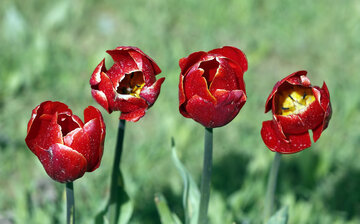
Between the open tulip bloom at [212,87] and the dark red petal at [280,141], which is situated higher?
the open tulip bloom at [212,87]

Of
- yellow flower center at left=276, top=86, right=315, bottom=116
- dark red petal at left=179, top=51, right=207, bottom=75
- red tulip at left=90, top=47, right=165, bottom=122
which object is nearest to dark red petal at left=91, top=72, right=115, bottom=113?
red tulip at left=90, top=47, right=165, bottom=122

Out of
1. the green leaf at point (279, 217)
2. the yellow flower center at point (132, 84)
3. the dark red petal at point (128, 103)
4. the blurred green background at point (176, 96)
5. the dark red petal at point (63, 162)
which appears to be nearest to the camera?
the dark red petal at point (63, 162)

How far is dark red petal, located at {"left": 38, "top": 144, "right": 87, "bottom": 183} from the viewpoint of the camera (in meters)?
1.47

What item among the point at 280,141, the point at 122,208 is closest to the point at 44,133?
the point at 122,208

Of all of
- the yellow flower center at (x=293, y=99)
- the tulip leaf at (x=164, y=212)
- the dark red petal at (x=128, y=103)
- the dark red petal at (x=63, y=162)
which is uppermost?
the dark red petal at (x=128, y=103)

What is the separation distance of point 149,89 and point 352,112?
2125 millimetres

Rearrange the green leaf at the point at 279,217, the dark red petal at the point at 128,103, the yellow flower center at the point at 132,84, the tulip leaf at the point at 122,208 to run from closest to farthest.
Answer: the dark red petal at the point at 128,103 < the yellow flower center at the point at 132,84 < the green leaf at the point at 279,217 < the tulip leaf at the point at 122,208

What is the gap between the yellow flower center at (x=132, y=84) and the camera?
169 cm

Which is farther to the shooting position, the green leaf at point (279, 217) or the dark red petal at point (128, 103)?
the green leaf at point (279, 217)

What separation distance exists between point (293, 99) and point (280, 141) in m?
0.19

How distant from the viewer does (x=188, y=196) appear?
204cm

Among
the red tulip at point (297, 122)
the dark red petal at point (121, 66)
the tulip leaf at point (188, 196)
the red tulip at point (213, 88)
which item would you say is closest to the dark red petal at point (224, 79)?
the red tulip at point (213, 88)

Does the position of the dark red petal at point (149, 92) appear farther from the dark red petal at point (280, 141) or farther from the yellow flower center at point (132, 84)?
the dark red petal at point (280, 141)

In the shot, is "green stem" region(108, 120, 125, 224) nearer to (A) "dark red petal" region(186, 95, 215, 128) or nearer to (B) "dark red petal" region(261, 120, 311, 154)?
(A) "dark red petal" region(186, 95, 215, 128)
